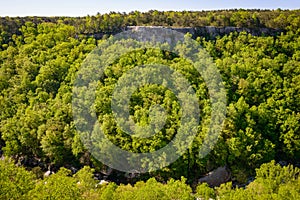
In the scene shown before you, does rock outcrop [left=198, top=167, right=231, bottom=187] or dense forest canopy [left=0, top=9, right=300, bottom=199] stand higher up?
dense forest canopy [left=0, top=9, right=300, bottom=199]

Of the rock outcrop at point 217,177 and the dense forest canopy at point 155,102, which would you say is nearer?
the dense forest canopy at point 155,102

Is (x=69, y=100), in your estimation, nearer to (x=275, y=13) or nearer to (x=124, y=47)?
(x=124, y=47)

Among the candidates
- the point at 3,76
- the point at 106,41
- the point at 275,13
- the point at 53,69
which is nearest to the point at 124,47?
the point at 106,41

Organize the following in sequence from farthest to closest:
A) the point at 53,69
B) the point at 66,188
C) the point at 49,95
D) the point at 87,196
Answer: the point at 53,69 < the point at 49,95 < the point at 87,196 < the point at 66,188

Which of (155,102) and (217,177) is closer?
(217,177)

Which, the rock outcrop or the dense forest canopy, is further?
the rock outcrop

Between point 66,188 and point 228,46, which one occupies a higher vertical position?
point 228,46

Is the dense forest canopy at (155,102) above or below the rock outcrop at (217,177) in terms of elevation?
above

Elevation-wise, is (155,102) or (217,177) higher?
(155,102)
